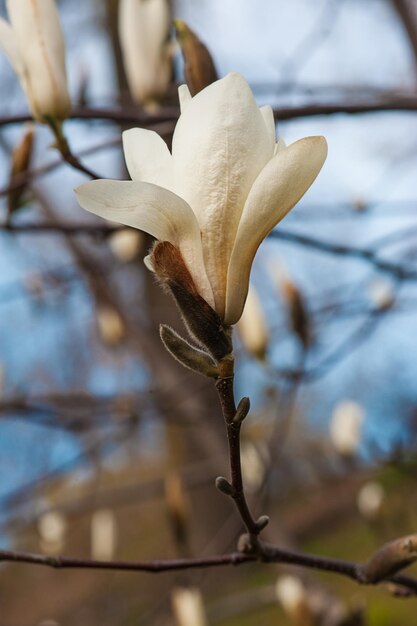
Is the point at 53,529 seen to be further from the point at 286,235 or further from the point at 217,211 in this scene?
the point at 217,211

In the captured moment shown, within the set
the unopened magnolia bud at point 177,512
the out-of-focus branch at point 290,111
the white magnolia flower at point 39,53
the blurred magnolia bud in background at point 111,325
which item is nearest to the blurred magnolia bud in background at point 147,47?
the out-of-focus branch at point 290,111

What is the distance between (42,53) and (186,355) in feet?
1.46

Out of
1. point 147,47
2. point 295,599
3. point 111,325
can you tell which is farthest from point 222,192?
point 111,325

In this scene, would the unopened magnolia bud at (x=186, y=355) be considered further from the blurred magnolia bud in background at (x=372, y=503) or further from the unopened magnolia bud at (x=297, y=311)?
the blurred magnolia bud in background at (x=372, y=503)

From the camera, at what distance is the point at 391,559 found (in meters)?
0.44

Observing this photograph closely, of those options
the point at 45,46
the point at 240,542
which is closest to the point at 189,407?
the point at 45,46

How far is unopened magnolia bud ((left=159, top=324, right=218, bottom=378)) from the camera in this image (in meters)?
0.36

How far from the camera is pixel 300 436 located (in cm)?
543

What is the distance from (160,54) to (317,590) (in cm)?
93

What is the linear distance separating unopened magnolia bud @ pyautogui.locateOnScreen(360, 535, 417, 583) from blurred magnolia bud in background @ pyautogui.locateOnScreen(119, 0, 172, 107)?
0.74m

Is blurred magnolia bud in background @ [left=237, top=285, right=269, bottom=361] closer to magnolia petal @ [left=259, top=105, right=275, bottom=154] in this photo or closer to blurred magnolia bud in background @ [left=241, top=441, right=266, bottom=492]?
blurred magnolia bud in background @ [left=241, top=441, right=266, bottom=492]

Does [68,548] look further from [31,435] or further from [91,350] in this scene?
[91,350]

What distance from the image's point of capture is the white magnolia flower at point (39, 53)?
68 centimetres

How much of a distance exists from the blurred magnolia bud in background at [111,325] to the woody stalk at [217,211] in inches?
56.1
